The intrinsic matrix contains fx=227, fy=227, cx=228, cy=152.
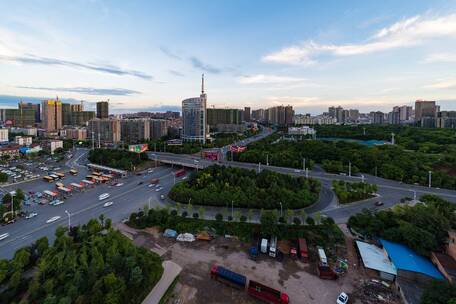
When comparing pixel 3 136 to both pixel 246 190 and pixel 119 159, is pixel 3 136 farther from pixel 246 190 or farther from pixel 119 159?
pixel 246 190

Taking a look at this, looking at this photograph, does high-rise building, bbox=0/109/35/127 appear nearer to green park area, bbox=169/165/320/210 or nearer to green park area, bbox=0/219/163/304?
green park area, bbox=169/165/320/210

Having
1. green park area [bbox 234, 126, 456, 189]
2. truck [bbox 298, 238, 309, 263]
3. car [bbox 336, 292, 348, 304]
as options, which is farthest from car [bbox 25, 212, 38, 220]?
green park area [bbox 234, 126, 456, 189]

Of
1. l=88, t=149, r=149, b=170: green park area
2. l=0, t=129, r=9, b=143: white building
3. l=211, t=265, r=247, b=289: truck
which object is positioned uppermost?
l=0, t=129, r=9, b=143: white building

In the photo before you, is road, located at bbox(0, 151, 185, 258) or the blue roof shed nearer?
the blue roof shed

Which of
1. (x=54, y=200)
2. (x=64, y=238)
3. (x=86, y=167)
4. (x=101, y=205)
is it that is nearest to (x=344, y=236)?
(x=64, y=238)

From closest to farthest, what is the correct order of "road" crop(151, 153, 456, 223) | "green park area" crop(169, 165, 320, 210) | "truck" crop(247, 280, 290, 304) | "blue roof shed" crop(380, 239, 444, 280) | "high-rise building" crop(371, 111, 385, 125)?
"truck" crop(247, 280, 290, 304) → "blue roof shed" crop(380, 239, 444, 280) → "road" crop(151, 153, 456, 223) → "green park area" crop(169, 165, 320, 210) → "high-rise building" crop(371, 111, 385, 125)

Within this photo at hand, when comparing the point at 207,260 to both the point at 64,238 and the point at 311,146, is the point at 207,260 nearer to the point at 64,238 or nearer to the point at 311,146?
the point at 64,238

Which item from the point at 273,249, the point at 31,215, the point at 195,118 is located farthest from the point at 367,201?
the point at 195,118
